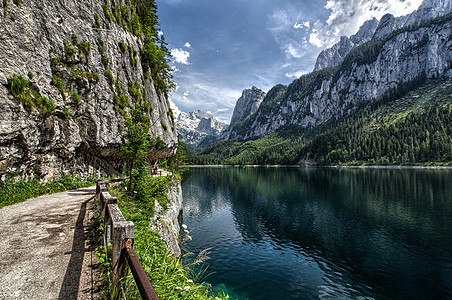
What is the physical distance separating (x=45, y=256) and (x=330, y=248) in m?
22.6

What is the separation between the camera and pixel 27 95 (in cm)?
1483

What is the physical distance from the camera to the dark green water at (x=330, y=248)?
14859 mm

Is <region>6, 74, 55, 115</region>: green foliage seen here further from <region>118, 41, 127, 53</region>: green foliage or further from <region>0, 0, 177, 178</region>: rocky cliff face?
<region>118, 41, 127, 53</region>: green foliage

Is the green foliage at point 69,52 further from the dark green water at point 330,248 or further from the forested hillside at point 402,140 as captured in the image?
the forested hillside at point 402,140

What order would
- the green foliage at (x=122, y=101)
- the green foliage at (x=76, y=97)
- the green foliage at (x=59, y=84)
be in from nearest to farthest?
the green foliage at (x=59, y=84) < the green foliage at (x=76, y=97) < the green foliage at (x=122, y=101)

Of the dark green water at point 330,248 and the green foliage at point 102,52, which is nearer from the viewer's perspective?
the dark green water at point 330,248

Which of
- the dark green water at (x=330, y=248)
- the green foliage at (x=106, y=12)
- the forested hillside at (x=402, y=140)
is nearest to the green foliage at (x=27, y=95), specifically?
the green foliage at (x=106, y=12)

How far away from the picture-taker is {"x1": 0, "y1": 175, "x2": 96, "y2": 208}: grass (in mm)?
12562

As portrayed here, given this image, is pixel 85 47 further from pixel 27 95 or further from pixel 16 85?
pixel 16 85

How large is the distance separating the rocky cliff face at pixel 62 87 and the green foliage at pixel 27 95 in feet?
0.19

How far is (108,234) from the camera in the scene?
6.62 meters

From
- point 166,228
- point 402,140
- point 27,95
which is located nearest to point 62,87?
point 27,95

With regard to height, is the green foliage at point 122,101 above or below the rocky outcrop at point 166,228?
above

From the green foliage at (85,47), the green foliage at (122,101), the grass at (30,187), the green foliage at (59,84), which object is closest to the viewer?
the grass at (30,187)
